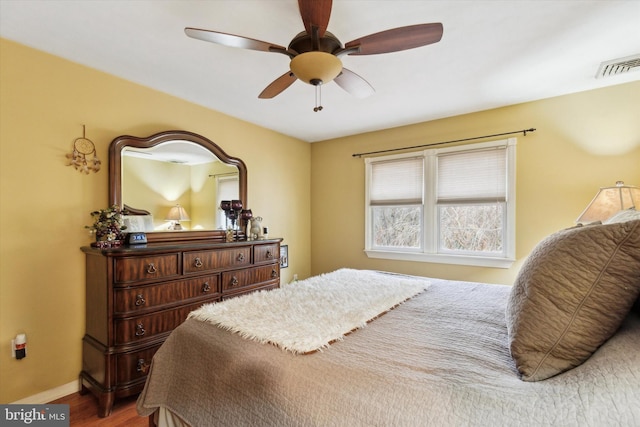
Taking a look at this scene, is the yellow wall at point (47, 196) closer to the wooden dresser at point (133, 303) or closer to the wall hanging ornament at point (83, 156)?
the wall hanging ornament at point (83, 156)

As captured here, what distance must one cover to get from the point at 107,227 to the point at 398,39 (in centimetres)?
242

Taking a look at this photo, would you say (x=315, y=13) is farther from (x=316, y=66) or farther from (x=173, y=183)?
(x=173, y=183)

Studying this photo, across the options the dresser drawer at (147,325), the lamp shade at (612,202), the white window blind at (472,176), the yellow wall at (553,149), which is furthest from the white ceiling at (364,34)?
the dresser drawer at (147,325)

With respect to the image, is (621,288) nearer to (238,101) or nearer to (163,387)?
(163,387)

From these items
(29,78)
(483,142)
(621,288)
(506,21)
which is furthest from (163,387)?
(483,142)

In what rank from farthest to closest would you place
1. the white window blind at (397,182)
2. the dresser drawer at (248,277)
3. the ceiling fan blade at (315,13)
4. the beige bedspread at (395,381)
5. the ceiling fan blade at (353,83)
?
the white window blind at (397,182) → the dresser drawer at (248,277) → the ceiling fan blade at (353,83) → the ceiling fan blade at (315,13) → the beige bedspread at (395,381)

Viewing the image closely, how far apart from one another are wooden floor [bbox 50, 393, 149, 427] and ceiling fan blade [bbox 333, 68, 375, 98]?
261 cm

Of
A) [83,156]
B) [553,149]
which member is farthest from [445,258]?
[83,156]

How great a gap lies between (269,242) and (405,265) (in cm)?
179

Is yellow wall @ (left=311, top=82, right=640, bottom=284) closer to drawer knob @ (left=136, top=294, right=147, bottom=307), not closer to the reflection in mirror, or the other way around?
the reflection in mirror

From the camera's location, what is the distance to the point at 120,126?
252 centimetres

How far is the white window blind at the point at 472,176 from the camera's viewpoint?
3191mm

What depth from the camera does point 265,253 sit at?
123 inches

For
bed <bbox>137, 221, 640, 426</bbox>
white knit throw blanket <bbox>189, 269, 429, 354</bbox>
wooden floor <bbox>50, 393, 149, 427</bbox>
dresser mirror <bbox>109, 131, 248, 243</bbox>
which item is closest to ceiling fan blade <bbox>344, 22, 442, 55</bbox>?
bed <bbox>137, 221, 640, 426</bbox>
